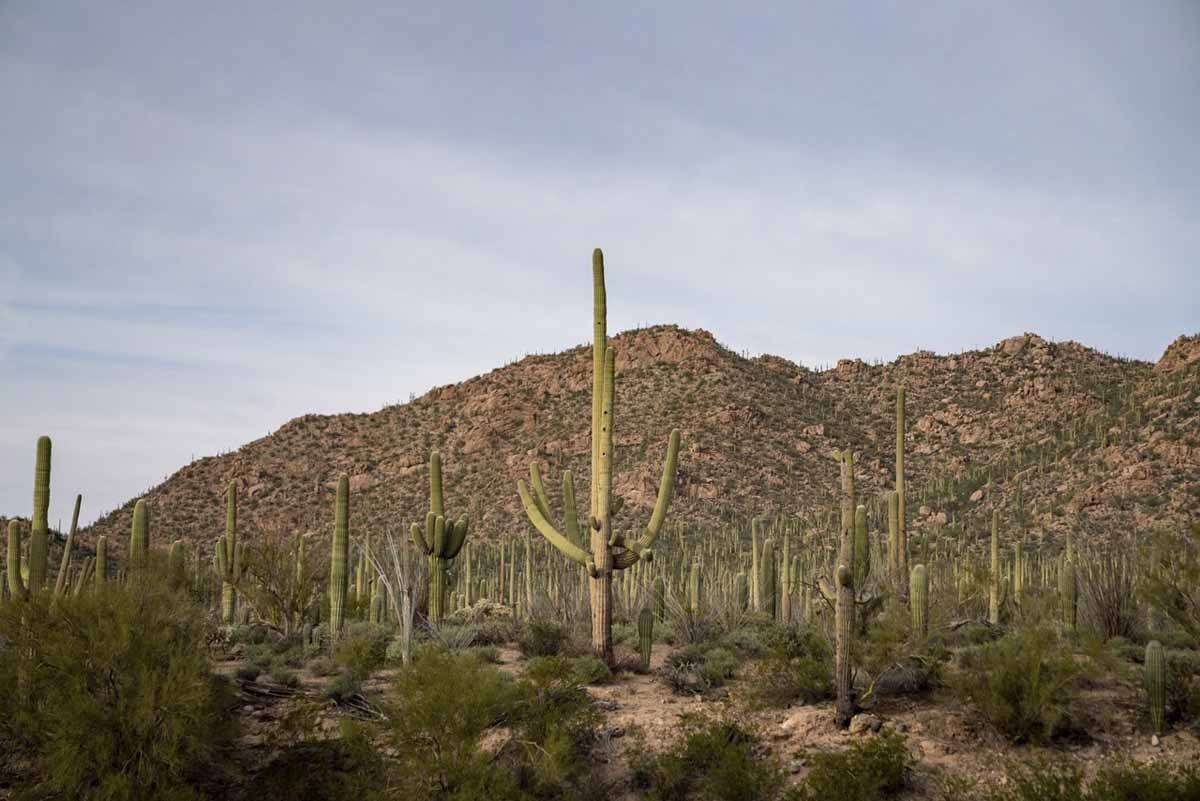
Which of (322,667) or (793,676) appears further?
(322,667)

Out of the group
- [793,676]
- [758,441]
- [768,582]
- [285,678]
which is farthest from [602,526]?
[758,441]

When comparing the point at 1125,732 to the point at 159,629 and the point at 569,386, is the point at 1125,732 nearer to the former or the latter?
the point at 159,629

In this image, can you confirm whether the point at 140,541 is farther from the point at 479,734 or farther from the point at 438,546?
the point at 479,734

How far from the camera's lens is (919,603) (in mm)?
14727

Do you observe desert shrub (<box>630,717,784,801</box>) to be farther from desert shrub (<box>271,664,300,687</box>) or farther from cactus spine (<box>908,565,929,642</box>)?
desert shrub (<box>271,664,300,687</box>)

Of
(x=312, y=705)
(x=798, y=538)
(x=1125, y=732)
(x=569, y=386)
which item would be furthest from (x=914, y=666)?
(x=569, y=386)

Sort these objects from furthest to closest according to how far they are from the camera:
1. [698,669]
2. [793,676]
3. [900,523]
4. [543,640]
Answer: [900,523] → [543,640] → [698,669] → [793,676]

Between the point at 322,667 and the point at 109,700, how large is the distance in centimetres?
460

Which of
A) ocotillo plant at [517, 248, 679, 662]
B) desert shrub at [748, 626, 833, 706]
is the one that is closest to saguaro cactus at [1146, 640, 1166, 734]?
desert shrub at [748, 626, 833, 706]

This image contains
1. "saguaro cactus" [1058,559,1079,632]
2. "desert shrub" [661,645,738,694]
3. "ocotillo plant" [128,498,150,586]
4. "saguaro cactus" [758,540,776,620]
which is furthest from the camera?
"saguaro cactus" [758,540,776,620]

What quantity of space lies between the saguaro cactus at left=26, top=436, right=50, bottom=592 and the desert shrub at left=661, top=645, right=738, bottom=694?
8.86 metres

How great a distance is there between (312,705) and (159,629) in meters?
2.24

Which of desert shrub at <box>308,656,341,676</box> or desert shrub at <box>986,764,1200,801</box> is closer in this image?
desert shrub at <box>986,764,1200,801</box>

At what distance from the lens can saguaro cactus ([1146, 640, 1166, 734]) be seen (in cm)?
1184
